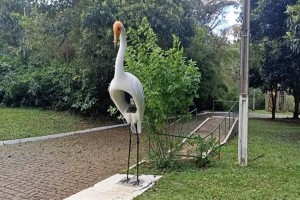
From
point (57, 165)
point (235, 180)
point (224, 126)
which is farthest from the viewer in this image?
point (224, 126)

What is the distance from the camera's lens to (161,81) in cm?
586

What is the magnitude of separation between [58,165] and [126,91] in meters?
2.68

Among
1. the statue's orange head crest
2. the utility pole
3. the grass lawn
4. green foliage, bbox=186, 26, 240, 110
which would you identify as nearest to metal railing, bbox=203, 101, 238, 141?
the grass lawn

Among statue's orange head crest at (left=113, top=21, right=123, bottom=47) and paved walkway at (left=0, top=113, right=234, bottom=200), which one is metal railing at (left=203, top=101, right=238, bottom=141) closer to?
paved walkway at (left=0, top=113, right=234, bottom=200)

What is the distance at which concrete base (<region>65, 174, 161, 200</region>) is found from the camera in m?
4.53

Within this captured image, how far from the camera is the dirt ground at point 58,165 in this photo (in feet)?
16.1

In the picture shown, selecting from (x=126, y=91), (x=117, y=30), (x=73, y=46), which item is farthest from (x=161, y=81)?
(x=73, y=46)

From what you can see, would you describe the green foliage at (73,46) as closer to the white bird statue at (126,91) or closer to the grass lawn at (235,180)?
the white bird statue at (126,91)

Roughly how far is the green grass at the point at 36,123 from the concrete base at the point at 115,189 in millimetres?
5388

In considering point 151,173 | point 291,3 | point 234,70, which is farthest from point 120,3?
point 234,70

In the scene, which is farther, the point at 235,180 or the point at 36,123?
the point at 36,123

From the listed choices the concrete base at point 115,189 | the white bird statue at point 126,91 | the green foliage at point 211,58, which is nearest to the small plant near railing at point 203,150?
the concrete base at point 115,189

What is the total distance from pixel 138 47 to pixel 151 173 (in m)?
2.39

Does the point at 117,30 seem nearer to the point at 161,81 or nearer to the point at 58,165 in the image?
the point at 161,81
